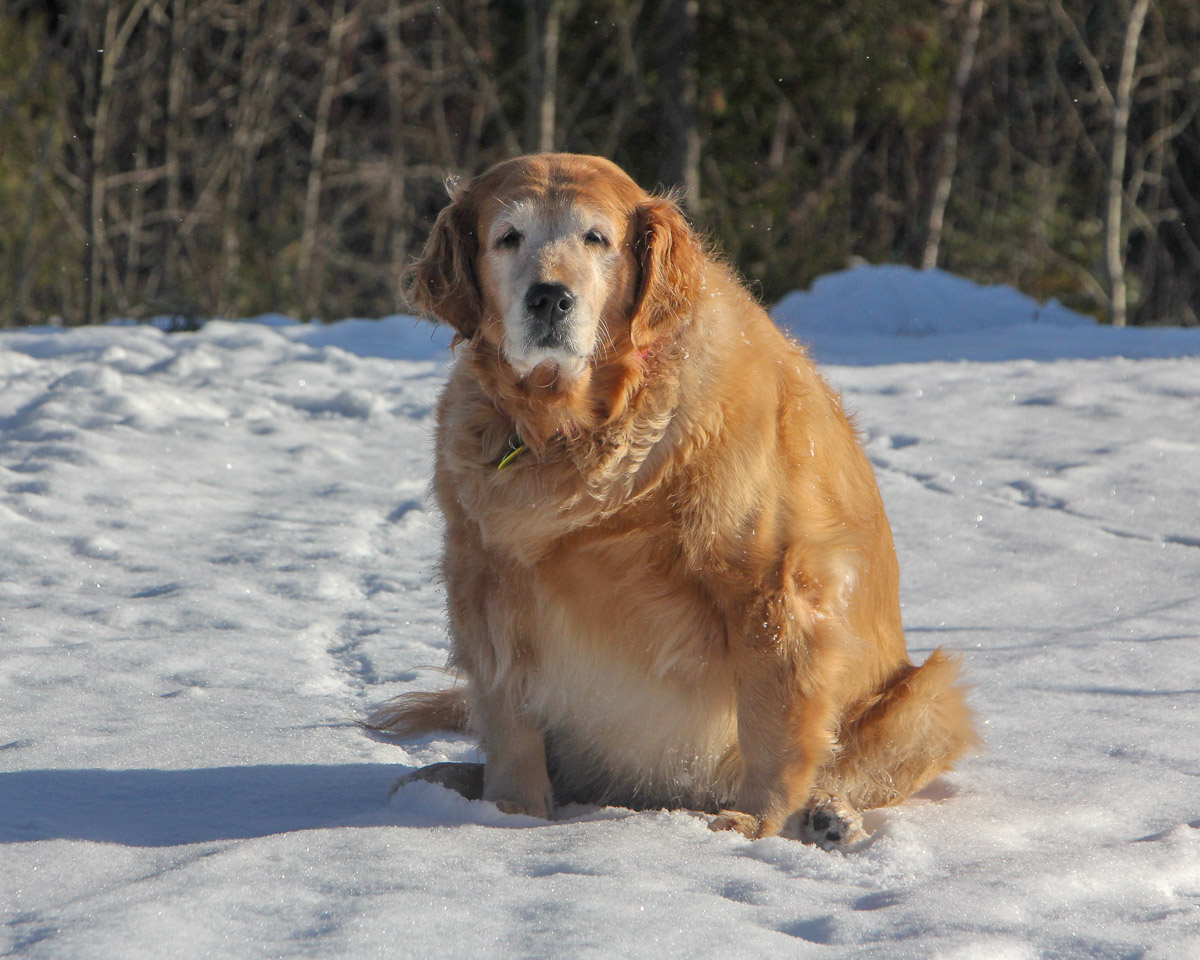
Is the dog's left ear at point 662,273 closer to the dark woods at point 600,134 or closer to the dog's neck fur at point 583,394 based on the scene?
the dog's neck fur at point 583,394

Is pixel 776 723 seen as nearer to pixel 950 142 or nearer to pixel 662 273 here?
pixel 662 273

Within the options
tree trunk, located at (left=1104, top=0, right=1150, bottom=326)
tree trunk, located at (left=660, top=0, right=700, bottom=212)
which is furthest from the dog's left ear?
tree trunk, located at (left=1104, top=0, right=1150, bottom=326)

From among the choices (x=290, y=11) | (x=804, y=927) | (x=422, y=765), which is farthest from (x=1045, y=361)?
(x=290, y=11)

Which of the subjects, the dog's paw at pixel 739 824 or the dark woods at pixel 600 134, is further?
the dark woods at pixel 600 134

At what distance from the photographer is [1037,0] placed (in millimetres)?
12336

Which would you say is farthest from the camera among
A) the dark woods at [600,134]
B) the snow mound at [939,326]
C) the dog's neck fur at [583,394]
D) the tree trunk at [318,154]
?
the tree trunk at [318,154]

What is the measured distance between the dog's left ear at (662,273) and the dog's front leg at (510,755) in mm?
777

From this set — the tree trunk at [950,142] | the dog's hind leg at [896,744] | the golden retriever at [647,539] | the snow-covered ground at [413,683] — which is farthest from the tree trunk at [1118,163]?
the golden retriever at [647,539]

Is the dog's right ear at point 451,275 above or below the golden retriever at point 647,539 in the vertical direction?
above

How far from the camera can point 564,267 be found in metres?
2.35

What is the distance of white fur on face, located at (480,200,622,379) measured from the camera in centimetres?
233

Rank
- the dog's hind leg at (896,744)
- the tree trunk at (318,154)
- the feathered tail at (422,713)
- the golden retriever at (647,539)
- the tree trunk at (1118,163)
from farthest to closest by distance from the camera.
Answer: the tree trunk at (318,154)
the tree trunk at (1118,163)
the feathered tail at (422,713)
the dog's hind leg at (896,744)
the golden retriever at (647,539)

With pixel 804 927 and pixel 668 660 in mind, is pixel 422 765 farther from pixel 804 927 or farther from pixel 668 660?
pixel 804 927

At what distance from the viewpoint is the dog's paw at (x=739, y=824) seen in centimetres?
227
